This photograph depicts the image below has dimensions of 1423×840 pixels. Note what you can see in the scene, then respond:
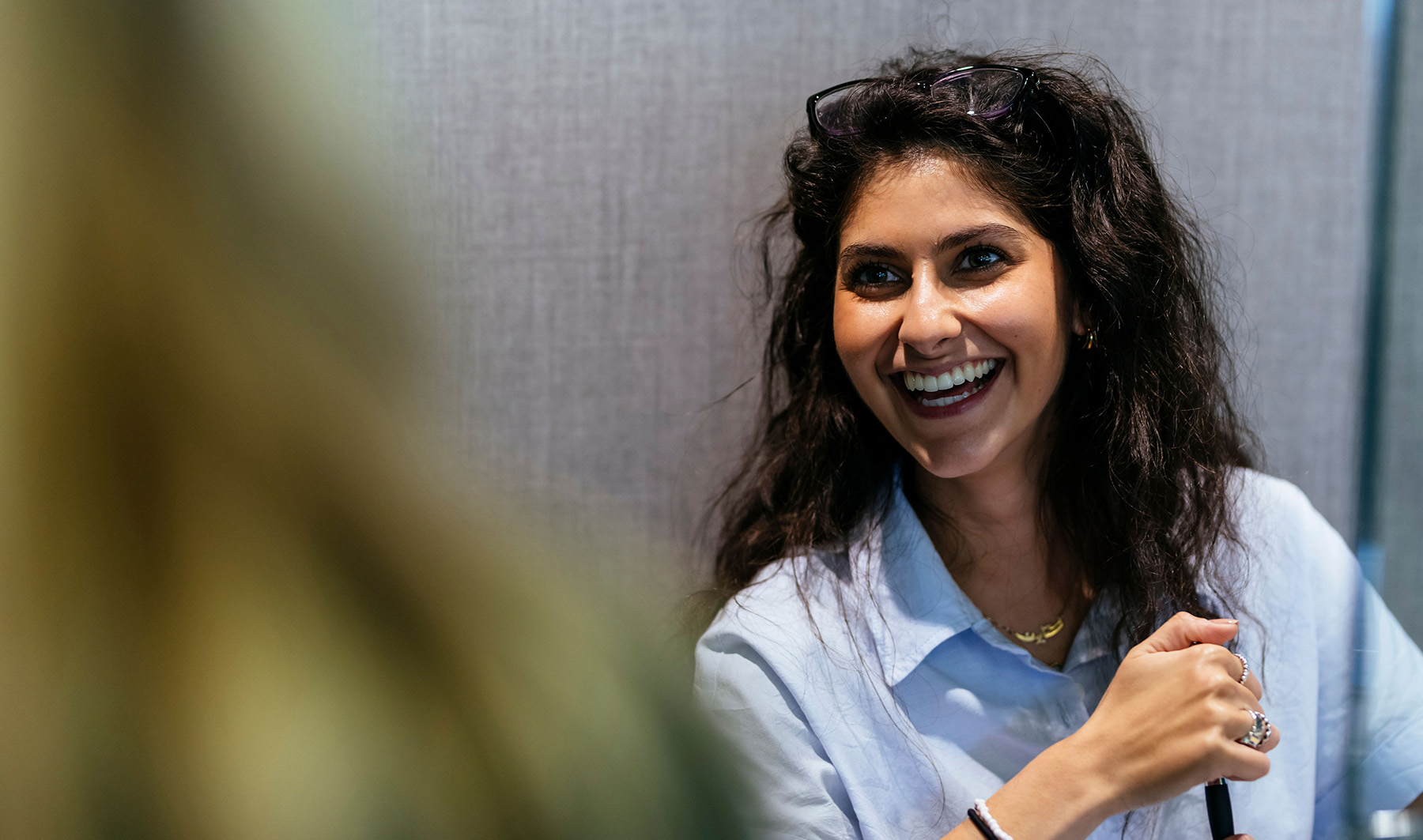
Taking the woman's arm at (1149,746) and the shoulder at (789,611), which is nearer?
the woman's arm at (1149,746)

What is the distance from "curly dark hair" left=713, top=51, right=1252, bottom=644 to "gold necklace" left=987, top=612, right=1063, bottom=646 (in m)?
0.06

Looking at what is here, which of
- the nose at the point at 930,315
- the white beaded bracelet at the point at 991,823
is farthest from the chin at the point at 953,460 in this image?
the white beaded bracelet at the point at 991,823

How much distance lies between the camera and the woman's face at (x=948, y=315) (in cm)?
94

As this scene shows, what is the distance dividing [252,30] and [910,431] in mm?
885

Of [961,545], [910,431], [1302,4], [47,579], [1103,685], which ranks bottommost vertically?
[1103,685]

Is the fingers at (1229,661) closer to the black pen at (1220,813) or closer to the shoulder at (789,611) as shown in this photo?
the black pen at (1220,813)

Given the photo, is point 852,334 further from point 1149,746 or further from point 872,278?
point 1149,746

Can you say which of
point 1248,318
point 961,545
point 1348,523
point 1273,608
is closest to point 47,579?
point 961,545

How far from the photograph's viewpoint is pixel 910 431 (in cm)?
100

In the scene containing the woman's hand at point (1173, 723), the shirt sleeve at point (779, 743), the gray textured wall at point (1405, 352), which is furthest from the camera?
the shirt sleeve at point (779, 743)

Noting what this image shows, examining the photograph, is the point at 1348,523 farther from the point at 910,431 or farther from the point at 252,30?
the point at 252,30

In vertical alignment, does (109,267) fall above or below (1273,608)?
above

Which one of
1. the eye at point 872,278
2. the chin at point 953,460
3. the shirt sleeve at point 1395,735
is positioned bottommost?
the shirt sleeve at point 1395,735

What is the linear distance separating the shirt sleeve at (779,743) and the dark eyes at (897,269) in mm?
365
